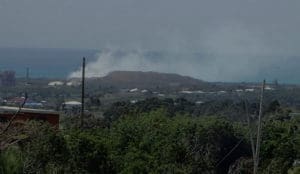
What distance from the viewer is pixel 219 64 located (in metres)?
194

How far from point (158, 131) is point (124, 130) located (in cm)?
136

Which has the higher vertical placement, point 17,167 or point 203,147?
point 17,167

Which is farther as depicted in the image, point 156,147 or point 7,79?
point 7,79

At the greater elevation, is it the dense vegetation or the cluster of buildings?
the cluster of buildings

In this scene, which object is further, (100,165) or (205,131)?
(205,131)

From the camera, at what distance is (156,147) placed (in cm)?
2647

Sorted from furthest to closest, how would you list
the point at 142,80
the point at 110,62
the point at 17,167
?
the point at 110,62, the point at 142,80, the point at 17,167

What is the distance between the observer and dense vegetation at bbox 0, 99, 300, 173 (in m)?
22.8

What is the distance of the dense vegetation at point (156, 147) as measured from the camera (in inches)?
897

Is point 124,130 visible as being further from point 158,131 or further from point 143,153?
point 143,153

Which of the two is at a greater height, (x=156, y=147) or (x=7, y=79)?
(x=7, y=79)

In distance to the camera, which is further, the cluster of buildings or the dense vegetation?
the cluster of buildings

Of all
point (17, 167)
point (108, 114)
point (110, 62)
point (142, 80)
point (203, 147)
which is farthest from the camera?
point (110, 62)

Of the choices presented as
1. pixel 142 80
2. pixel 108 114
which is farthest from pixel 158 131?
pixel 142 80
